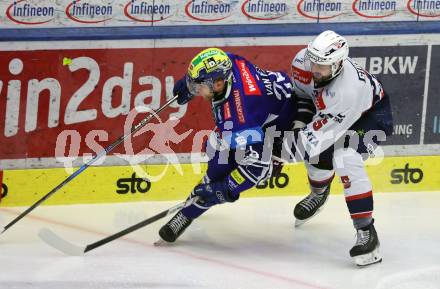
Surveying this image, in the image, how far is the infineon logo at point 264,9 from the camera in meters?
6.70

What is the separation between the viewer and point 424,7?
22.9 ft

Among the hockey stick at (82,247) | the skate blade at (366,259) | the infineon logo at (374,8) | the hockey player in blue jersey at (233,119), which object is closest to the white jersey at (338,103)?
the hockey player in blue jersey at (233,119)

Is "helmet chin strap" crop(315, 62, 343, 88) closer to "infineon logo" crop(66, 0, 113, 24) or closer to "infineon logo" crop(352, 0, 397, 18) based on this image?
"infineon logo" crop(352, 0, 397, 18)

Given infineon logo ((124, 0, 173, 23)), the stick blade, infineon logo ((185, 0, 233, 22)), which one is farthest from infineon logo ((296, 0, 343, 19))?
the stick blade

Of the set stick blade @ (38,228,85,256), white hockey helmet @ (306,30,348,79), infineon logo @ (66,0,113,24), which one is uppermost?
white hockey helmet @ (306,30,348,79)

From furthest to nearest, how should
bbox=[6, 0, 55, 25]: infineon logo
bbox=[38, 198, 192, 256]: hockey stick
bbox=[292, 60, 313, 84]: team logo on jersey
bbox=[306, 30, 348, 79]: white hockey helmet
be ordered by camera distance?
bbox=[6, 0, 55, 25]: infineon logo < bbox=[292, 60, 313, 84]: team logo on jersey < bbox=[38, 198, 192, 256]: hockey stick < bbox=[306, 30, 348, 79]: white hockey helmet

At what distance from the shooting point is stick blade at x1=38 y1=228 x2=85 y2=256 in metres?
5.56

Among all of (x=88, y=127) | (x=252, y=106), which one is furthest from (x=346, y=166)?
(x=88, y=127)

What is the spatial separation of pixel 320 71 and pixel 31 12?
195 centimetres

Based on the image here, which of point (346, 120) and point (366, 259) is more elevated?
point (346, 120)

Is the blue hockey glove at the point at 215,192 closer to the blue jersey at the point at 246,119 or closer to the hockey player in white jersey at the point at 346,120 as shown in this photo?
the blue jersey at the point at 246,119

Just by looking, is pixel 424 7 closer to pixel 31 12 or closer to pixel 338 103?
pixel 338 103

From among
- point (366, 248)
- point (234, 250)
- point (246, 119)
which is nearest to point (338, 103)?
point (246, 119)

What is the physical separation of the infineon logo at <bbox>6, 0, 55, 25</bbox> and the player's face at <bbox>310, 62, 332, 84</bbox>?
1.81 metres
